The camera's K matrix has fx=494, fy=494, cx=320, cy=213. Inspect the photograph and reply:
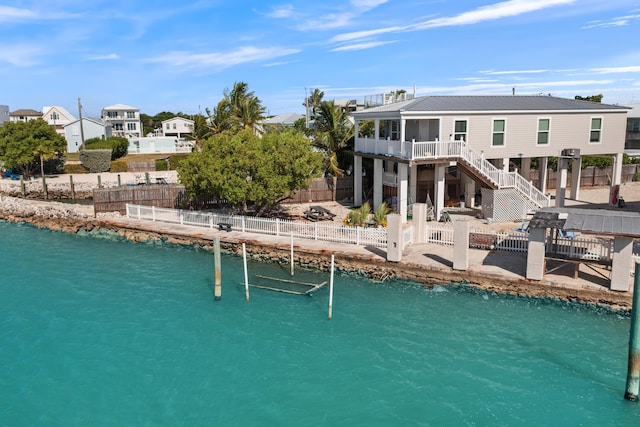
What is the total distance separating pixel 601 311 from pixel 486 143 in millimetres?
13784

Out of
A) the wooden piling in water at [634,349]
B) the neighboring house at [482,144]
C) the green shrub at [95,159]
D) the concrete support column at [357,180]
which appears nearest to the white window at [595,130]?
the neighboring house at [482,144]

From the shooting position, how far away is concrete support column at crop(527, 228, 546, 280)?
1827 centimetres

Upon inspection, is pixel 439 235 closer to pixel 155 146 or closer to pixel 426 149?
pixel 426 149

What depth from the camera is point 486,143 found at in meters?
29.0

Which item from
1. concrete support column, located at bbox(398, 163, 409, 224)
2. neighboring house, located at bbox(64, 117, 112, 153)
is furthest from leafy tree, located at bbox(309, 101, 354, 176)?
neighboring house, located at bbox(64, 117, 112, 153)

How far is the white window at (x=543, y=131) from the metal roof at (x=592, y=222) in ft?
40.9

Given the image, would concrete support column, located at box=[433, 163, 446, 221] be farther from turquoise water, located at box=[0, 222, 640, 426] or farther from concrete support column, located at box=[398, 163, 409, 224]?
turquoise water, located at box=[0, 222, 640, 426]

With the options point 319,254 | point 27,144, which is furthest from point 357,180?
point 27,144

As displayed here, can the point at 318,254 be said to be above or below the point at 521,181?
below

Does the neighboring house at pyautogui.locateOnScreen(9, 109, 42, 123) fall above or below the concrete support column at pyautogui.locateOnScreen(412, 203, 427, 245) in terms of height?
above

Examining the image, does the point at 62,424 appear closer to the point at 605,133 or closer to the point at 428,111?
the point at 428,111

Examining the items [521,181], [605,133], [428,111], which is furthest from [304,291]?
[605,133]

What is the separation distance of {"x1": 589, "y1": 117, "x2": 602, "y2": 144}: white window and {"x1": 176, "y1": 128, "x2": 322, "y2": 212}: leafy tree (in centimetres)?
1758

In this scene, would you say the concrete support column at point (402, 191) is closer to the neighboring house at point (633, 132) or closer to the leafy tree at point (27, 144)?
the leafy tree at point (27, 144)
